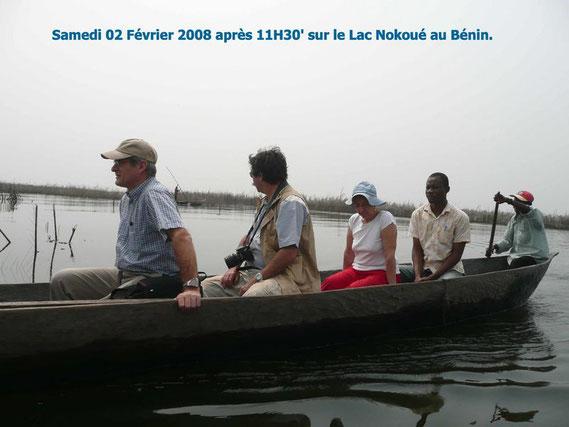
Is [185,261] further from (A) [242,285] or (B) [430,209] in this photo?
(B) [430,209]

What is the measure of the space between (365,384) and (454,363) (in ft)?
3.11

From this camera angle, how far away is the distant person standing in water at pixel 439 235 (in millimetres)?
5195

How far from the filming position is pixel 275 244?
3697 mm

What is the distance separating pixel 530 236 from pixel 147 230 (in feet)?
17.3

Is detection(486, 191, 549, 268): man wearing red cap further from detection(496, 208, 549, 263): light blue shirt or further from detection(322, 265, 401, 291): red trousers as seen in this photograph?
detection(322, 265, 401, 291): red trousers

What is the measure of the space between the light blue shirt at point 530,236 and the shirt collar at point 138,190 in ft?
17.0

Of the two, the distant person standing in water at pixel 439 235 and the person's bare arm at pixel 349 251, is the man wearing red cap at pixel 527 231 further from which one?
the person's bare arm at pixel 349 251

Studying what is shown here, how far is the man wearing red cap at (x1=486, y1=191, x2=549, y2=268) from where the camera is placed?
641cm

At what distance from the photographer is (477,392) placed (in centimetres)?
328

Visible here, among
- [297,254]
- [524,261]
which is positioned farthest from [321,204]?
[297,254]

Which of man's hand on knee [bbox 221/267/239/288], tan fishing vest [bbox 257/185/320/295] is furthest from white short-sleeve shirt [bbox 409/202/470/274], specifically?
man's hand on knee [bbox 221/267/239/288]

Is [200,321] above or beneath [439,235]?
beneath

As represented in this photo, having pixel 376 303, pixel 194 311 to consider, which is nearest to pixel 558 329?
pixel 376 303

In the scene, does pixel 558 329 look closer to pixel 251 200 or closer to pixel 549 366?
pixel 549 366
